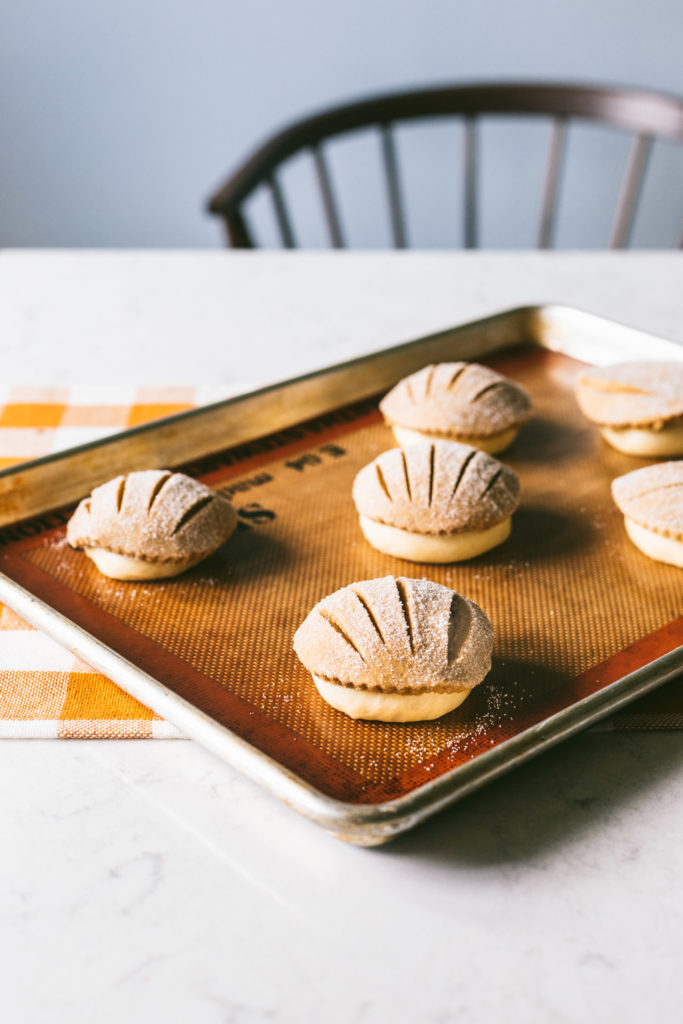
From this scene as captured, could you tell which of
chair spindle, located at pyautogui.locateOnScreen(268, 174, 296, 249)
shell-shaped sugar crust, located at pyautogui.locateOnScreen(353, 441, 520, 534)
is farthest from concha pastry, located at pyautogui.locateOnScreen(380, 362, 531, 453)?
chair spindle, located at pyautogui.locateOnScreen(268, 174, 296, 249)

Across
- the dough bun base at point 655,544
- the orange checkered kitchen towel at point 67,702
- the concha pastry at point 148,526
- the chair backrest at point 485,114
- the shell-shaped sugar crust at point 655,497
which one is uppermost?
the chair backrest at point 485,114

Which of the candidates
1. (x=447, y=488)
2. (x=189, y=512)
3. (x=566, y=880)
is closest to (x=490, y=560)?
(x=447, y=488)

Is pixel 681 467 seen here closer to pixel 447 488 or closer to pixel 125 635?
pixel 447 488

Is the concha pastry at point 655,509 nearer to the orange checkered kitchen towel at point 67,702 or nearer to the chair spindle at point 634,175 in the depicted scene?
the orange checkered kitchen towel at point 67,702

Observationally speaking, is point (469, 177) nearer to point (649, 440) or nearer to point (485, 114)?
point (485, 114)

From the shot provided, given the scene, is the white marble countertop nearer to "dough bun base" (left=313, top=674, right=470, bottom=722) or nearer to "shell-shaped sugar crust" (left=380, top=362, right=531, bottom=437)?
"dough bun base" (left=313, top=674, right=470, bottom=722)

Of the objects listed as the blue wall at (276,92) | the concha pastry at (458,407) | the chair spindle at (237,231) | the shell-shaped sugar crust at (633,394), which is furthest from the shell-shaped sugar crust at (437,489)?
the blue wall at (276,92)
